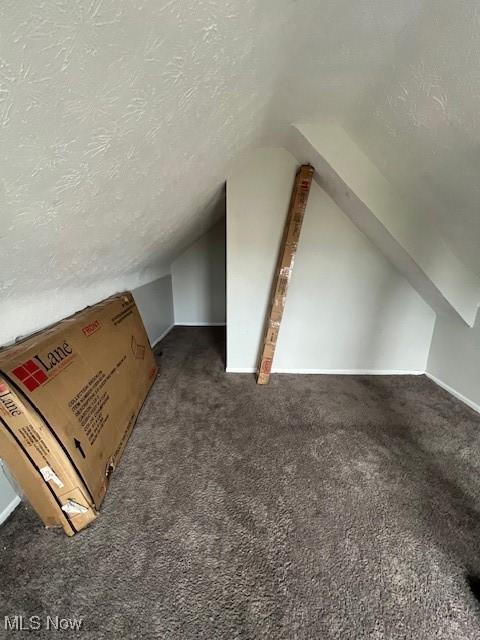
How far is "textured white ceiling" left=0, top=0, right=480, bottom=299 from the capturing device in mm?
523

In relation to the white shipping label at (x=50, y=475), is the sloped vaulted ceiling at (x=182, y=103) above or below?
above

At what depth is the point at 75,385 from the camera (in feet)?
4.42

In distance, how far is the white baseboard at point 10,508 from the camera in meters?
1.21

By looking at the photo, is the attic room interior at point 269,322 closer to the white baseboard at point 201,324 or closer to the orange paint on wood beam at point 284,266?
the orange paint on wood beam at point 284,266

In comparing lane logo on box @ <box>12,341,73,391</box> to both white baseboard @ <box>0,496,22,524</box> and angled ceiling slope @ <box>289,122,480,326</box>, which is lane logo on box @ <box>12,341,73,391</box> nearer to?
white baseboard @ <box>0,496,22,524</box>

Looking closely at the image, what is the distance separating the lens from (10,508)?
1.25 metres

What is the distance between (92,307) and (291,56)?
1.67 m

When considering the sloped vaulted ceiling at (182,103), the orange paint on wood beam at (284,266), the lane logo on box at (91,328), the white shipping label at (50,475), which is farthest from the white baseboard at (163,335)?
the white shipping label at (50,475)

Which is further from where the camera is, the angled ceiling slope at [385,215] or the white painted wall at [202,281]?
the white painted wall at [202,281]

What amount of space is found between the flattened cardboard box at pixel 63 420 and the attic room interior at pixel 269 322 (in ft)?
0.03

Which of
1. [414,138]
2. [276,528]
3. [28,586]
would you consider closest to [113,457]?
[28,586]

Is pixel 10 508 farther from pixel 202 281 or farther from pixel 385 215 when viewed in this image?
pixel 202 281

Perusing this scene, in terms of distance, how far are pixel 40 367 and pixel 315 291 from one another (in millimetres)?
1998

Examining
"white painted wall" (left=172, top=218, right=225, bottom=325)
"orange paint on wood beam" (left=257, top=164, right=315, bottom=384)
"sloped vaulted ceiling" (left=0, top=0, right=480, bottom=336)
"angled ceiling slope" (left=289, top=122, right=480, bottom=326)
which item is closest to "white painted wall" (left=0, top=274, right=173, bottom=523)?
"sloped vaulted ceiling" (left=0, top=0, right=480, bottom=336)
